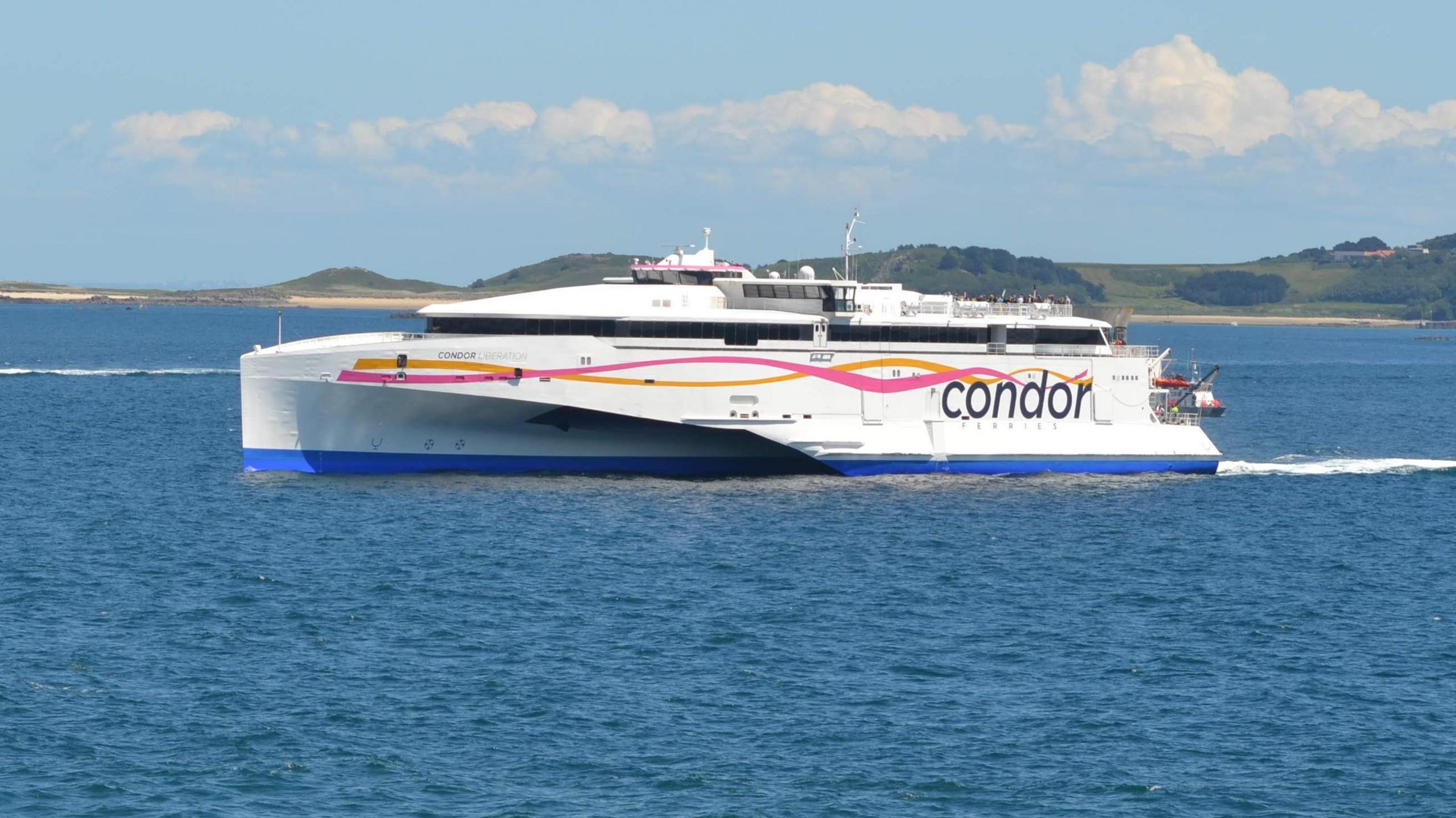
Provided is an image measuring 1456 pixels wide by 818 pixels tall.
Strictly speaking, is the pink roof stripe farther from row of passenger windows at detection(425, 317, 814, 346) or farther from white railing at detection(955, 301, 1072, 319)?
white railing at detection(955, 301, 1072, 319)

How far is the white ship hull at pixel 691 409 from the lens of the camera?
48.9 m

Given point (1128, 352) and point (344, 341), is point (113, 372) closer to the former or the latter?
point (344, 341)

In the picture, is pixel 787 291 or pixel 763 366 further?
pixel 787 291

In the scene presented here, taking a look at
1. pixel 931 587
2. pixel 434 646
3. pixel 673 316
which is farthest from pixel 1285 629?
pixel 673 316

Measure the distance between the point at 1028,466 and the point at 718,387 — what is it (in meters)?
10.3

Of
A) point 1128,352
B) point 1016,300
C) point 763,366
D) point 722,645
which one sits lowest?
point 722,645

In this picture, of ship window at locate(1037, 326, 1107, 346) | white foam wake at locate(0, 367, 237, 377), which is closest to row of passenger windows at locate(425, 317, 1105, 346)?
ship window at locate(1037, 326, 1107, 346)

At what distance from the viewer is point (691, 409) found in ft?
163

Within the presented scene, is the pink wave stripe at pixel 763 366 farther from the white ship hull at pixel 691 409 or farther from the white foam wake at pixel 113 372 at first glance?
the white foam wake at pixel 113 372

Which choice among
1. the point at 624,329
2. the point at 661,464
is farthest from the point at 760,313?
the point at 661,464

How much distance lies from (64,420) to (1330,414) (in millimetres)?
58767

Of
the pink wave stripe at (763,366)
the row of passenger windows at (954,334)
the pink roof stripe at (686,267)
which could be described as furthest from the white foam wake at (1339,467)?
the pink roof stripe at (686,267)

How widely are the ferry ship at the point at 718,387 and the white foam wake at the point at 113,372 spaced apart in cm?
5104

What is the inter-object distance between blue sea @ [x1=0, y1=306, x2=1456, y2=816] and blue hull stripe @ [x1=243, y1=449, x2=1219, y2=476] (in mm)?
708
